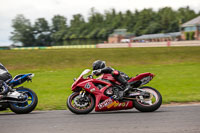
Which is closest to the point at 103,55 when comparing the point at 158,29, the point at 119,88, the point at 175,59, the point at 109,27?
the point at 175,59

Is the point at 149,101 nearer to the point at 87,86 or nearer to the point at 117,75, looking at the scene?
the point at 117,75

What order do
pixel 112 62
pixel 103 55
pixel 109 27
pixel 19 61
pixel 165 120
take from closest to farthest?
pixel 165 120 → pixel 112 62 → pixel 19 61 → pixel 103 55 → pixel 109 27

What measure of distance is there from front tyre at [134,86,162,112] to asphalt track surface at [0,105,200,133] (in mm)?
187

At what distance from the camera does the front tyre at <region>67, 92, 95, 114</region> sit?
7.98m

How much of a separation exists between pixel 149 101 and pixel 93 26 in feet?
504

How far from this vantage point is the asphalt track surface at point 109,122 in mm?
5906

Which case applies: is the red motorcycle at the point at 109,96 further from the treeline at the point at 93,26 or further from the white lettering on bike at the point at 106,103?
the treeline at the point at 93,26

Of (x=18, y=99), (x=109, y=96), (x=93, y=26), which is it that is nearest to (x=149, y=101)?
(x=109, y=96)

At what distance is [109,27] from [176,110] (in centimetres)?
14103

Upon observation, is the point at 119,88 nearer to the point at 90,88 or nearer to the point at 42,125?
the point at 90,88

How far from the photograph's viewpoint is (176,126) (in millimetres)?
5980

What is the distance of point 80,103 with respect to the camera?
26.4 ft

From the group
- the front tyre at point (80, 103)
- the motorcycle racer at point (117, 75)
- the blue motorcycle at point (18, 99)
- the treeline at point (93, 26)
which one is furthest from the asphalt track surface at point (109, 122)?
the treeline at point (93, 26)

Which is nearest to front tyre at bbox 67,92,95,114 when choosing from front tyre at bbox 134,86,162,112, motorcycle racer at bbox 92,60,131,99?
motorcycle racer at bbox 92,60,131,99
